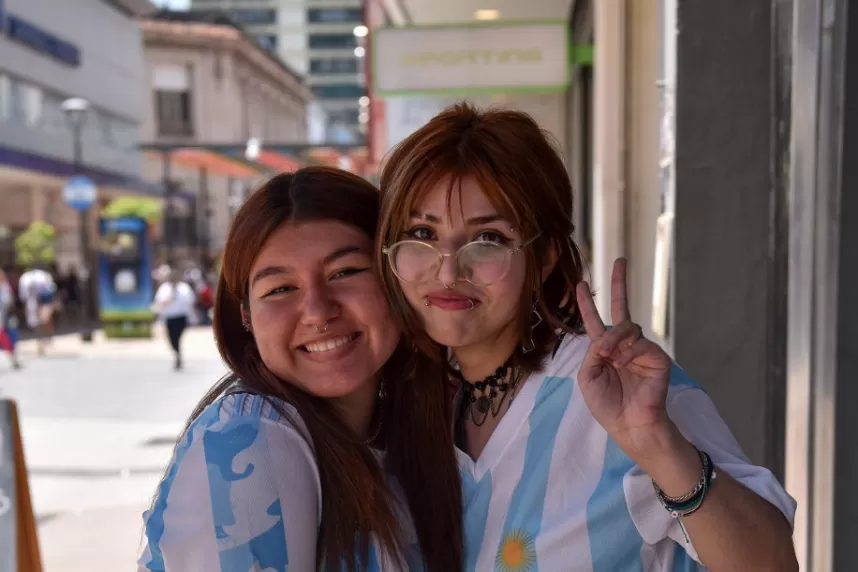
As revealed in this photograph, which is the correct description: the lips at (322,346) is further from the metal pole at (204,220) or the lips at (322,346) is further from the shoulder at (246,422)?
the metal pole at (204,220)

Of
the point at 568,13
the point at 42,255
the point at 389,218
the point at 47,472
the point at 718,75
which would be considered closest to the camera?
the point at 389,218

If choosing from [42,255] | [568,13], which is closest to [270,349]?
[568,13]

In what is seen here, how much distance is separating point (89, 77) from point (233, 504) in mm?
27949

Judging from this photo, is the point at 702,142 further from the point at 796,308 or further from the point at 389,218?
the point at 389,218

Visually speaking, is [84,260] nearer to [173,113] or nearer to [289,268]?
[289,268]

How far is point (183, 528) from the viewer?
47.6 inches

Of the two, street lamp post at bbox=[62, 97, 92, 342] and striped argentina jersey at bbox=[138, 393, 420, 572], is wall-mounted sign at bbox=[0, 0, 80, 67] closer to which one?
street lamp post at bbox=[62, 97, 92, 342]

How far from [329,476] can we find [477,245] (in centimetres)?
48

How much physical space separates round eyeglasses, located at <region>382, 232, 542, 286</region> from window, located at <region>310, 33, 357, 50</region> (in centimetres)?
7703

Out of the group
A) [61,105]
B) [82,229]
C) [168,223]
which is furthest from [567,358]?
[168,223]

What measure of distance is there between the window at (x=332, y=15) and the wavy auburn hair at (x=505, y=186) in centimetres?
7654

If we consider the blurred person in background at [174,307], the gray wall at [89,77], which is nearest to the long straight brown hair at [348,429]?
the blurred person in background at [174,307]

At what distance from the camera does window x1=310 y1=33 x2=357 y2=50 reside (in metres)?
75.0

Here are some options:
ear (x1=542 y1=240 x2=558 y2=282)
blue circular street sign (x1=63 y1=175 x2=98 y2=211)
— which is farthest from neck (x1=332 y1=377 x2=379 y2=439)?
blue circular street sign (x1=63 y1=175 x2=98 y2=211)
